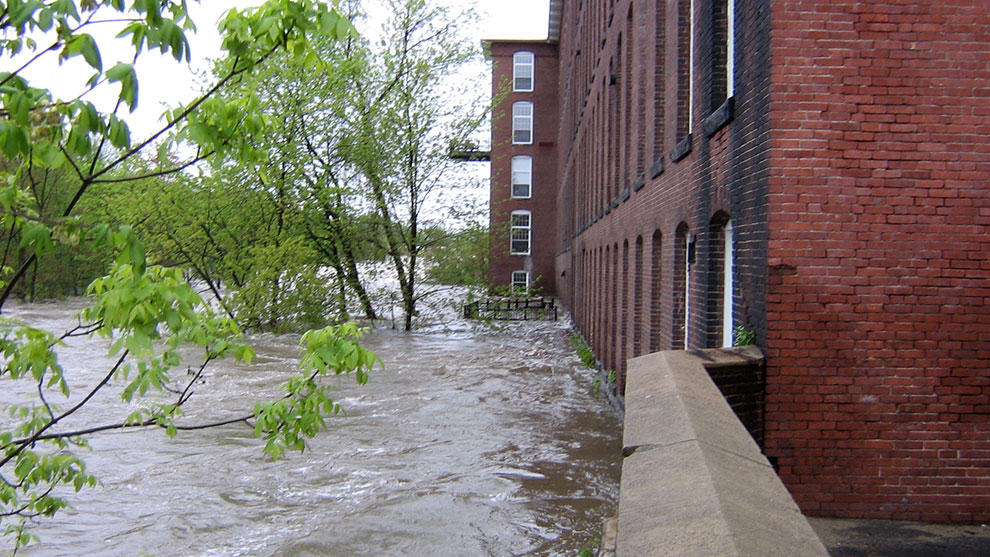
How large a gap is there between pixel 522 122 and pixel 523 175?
9.08ft

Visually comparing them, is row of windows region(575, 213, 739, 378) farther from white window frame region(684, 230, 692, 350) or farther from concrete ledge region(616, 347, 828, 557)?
concrete ledge region(616, 347, 828, 557)

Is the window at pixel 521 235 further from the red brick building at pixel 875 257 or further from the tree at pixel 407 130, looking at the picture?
the red brick building at pixel 875 257

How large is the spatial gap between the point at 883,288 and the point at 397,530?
5788 mm

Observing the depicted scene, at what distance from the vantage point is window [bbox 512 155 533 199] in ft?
160

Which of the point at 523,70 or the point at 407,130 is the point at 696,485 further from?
the point at 523,70

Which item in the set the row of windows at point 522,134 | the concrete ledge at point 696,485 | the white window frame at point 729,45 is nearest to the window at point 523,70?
the row of windows at point 522,134

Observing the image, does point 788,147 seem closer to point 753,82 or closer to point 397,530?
point 753,82

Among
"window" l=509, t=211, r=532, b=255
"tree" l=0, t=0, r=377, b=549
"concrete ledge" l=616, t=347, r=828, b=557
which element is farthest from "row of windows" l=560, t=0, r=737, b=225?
"window" l=509, t=211, r=532, b=255

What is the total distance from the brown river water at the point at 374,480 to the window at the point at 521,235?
28470 mm

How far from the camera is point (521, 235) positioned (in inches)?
1924

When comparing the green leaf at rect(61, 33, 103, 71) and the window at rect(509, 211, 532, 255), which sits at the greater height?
the window at rect(509, 211, 532, 255)

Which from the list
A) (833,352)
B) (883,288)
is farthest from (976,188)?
(833,352)

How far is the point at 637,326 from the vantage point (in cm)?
1434

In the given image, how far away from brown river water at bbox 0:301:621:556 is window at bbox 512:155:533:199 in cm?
2885
